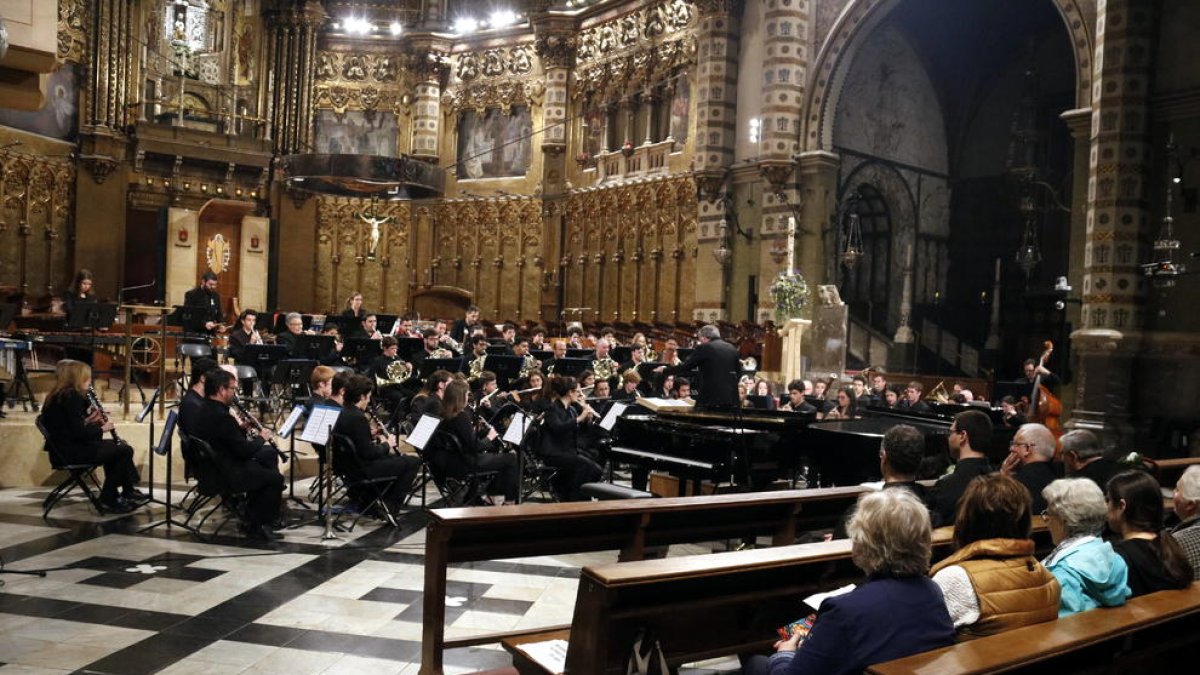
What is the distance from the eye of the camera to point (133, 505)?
9047 mm

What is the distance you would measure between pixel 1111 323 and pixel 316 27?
74.2 ft

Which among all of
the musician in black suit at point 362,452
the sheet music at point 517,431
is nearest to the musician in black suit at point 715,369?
the sheet music at point 517,431

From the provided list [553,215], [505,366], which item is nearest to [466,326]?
[505,366]

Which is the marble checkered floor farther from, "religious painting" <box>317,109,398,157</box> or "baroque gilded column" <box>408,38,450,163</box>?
"religious painting" <box>317,109,398,157</box>

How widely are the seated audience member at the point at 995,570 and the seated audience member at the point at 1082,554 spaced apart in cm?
30

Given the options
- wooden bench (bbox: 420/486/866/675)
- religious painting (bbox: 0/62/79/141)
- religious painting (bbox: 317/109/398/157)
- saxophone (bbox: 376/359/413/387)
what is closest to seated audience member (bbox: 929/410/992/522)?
wooden bench (bbox: 420/486/866/675)

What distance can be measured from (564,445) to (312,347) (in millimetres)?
4698

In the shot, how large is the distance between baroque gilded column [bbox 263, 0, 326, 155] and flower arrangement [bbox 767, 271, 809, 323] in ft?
49.0

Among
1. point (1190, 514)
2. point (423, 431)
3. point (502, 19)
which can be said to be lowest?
point (423, 431)

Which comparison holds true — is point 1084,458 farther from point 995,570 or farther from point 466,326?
point 466,326

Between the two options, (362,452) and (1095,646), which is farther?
(362,452)

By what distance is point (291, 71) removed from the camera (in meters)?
27.2

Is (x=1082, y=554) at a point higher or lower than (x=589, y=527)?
higher

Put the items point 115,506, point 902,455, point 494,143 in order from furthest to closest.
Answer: point 494,143 → point 115,506 → point 902,455
